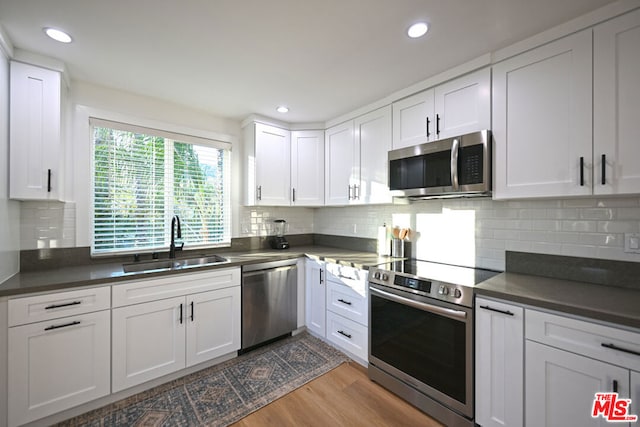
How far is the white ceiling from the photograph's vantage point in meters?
1.43

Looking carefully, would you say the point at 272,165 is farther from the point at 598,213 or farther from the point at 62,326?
the point at 598,213

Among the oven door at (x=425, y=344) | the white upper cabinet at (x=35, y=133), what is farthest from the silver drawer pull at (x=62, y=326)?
the oven door at (x=425, y=344)

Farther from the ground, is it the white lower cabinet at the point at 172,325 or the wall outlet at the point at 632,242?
the wall outlet at the point at 632,242

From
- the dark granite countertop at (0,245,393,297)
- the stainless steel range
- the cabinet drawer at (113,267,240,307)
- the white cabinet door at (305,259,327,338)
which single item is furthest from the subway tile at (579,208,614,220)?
the cabinet drawer at (113,267,240,307)

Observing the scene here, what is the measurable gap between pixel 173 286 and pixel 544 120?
292 cm

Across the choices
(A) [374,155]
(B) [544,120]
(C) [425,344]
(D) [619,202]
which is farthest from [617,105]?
(C) [425,344]

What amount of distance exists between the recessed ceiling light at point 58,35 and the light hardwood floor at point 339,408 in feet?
9.04

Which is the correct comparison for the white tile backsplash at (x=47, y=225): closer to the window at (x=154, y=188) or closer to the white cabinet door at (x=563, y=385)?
the window at (x=154, y=188)

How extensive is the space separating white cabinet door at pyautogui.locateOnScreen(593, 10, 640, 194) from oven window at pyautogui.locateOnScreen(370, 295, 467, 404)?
1.16m

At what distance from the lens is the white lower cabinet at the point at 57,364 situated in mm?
1580

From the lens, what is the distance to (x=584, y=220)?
68.0 inches

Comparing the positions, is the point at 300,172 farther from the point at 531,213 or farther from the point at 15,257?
the point at 15,257

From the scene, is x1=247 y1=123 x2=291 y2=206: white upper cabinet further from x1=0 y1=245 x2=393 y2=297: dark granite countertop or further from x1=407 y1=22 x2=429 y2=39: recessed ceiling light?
x1=407 y1=22 x2=429 y2=39: recessed ceiling light

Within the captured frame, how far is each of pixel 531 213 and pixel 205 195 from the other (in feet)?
10.1
